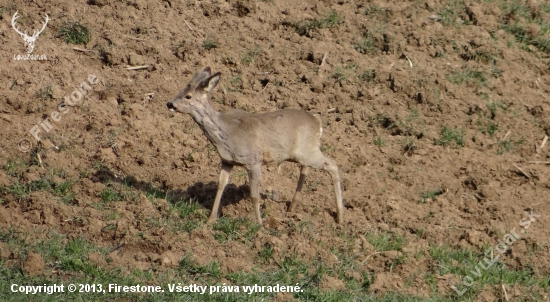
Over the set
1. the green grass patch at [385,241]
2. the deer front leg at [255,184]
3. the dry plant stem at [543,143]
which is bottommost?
the green grass patch at [385,241]

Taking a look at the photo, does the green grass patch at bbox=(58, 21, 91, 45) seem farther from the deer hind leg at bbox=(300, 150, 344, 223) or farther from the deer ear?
the deer hind leg at bbox=(300, 150, 344, 223)

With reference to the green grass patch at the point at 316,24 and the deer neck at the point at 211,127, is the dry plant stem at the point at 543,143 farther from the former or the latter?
the deer neck at the point at 211,127

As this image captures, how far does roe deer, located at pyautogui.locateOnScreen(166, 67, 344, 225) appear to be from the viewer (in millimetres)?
9930

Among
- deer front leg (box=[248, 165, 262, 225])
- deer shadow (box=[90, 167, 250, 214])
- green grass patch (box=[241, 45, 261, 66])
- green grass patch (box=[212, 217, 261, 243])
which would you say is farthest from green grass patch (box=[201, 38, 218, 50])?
green grass patch (box=[212, 217, 261, 243])

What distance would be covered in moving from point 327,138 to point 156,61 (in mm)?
3015

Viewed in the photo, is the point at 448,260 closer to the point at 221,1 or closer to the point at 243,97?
the point at 243,97

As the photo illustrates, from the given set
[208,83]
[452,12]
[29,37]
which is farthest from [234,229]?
[452,12]

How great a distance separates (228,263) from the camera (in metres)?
9.29

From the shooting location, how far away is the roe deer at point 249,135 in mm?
9930

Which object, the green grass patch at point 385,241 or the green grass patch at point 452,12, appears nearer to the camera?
the green grass patch at point 385,241

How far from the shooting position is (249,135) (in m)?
10.1

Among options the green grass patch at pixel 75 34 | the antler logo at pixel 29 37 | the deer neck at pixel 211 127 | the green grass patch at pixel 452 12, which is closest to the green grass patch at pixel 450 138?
the green grass patch at pixel 452 12

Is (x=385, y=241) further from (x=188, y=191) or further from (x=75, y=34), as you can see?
(x=75, y=34)

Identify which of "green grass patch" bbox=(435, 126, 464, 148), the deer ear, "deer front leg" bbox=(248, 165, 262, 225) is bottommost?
"green grass patch" bbox=(435, 126, 464, 148)
